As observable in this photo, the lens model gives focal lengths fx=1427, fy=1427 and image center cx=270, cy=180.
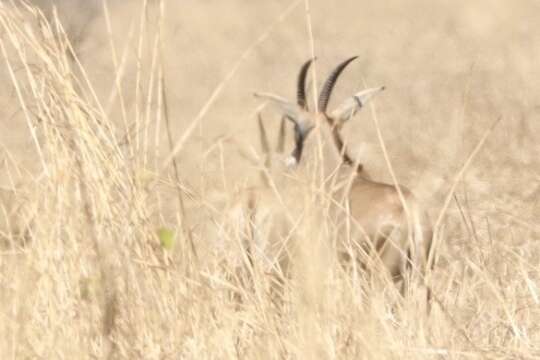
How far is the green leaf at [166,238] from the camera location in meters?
2.34

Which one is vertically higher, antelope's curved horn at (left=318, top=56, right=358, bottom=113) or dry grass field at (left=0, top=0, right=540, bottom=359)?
dry grass field at (left=0, top=0, right=540, bottom=359)

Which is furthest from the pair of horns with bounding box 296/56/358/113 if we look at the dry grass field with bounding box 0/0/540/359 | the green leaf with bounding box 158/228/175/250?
the green leaf with bounding box 158/228/175/250

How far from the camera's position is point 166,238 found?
235 cm

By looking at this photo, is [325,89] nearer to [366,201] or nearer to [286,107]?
[286,107]

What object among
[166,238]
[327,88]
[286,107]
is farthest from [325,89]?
[166,238]

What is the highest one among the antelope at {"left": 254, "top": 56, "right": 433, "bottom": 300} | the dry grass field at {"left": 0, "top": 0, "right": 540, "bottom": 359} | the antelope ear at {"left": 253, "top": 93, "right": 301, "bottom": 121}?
the dry grass field at {"left": 0, "top": 0, "right": 540, "bottom": 359}

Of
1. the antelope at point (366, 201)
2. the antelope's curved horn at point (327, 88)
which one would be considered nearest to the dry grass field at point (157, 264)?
the antelope at point (366, 201)

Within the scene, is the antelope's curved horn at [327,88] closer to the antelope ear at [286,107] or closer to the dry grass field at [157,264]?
the antelope ear at [286,107]

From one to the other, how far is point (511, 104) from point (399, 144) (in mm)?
1069

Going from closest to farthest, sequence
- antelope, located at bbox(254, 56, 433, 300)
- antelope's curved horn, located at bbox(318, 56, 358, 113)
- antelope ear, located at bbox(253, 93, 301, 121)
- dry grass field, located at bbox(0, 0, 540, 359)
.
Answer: dry grass field, located at bbox(0, 0, 540, 359) → antelope, located at bbox(254, 56, 433, 300) → antelope ear, located at bbox(253, 93, 301, 121) → antelope's curved horn, located at bbox(318, 56, 358, 113)

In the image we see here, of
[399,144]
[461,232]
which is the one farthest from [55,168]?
[399,144]

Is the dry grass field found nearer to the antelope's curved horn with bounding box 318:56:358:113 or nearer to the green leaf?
the green leaf

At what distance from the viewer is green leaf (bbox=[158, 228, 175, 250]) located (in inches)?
92.3

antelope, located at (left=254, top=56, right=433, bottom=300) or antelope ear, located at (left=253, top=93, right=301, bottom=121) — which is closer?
antelope, located at (left=254, top=56, right=433, bottom=300)
